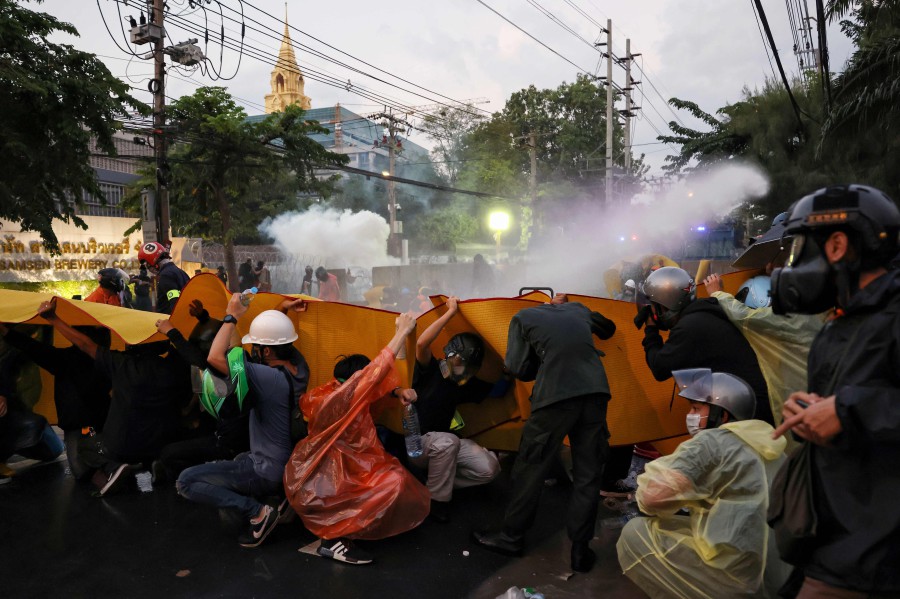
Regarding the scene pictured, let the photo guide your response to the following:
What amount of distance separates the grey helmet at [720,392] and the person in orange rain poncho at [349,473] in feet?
5.53

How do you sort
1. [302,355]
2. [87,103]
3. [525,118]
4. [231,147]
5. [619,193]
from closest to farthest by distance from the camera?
[302,355]
[87,103]
[231,147]
[619,193]
[525,118]

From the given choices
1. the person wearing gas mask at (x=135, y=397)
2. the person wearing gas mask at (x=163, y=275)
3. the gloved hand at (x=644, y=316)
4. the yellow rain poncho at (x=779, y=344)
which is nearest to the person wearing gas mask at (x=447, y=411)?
the gloved hand at (x=644, y=316)

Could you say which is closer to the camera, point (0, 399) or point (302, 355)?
point (302, 355)

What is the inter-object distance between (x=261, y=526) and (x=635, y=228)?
37.4 metres

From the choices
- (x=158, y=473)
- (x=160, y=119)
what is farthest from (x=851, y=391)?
(x=160, y=119)

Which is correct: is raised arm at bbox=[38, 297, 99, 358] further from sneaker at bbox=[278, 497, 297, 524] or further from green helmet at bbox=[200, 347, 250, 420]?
sneaker at bbox=[278, 497, 297, 524]

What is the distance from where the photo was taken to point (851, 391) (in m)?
1.90

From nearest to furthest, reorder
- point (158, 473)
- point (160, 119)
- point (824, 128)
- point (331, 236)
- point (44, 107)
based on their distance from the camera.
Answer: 1. point (158, 473)
2. point (44, 107)
3. point (824, 128)
4. point (160, 119)
5. point (331, 236)

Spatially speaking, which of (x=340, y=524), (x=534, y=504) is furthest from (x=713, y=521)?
(x=340, y=524)

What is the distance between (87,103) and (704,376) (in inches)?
436

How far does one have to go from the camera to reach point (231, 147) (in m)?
21.1

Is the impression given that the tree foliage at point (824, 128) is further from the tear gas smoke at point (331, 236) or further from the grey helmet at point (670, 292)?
the tear gas smoke at point (331, 236)

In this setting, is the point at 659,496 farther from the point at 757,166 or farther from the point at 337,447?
the point at 757,166

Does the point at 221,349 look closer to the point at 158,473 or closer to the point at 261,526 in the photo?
the point at 261,526
